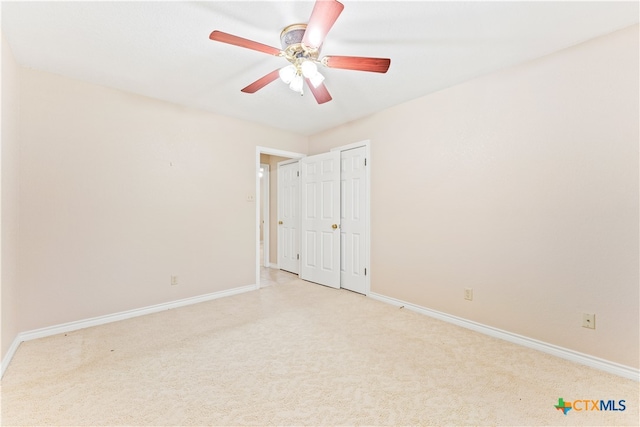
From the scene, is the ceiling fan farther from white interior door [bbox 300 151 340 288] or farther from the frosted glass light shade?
white interior door [bbox 300 151 340 288]

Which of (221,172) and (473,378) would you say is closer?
(473,378)

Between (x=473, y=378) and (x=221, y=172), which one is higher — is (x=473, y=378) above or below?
below

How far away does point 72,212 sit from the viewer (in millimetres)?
2746

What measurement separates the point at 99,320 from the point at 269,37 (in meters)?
3.14

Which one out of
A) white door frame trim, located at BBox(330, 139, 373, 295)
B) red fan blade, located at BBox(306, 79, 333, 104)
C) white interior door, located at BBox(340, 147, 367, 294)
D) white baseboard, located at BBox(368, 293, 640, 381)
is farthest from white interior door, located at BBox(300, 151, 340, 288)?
red fan blade, located at BBox(306, 79, 333, 104)

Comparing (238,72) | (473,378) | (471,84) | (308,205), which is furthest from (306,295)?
(471,84)

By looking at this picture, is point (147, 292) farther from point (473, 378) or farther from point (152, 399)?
point (473, 378)

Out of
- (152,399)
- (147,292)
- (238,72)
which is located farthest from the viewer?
(147,292)

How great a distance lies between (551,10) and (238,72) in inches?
94.0

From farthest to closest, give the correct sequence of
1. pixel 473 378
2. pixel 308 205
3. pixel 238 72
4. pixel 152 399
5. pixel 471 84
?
pixel 308 205
pixel 471 84
pixel 238 72
pixel 473 378
pixel 152 399

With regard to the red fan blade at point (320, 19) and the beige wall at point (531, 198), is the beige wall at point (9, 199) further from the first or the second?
the beige wall at point (531, 198)

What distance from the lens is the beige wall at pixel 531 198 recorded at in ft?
6.64

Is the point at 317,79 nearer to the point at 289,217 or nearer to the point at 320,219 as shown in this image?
the point at 320,219

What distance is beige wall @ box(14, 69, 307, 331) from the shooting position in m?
2.59
